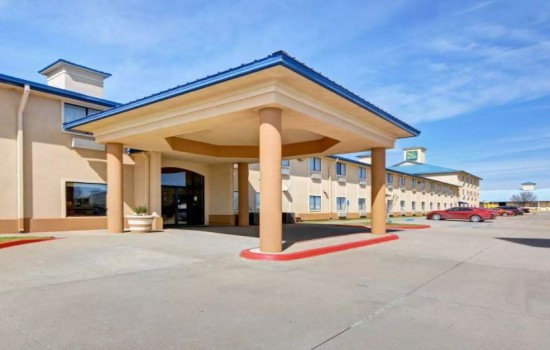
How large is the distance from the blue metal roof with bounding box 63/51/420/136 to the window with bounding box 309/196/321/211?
61.6ft

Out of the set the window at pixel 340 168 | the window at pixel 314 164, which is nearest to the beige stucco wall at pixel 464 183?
the window at pixel 340 168

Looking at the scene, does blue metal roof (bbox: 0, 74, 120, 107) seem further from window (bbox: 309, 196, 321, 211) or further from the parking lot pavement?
window (bbox: 309, 196, 321, 211)

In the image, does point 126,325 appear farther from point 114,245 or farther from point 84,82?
point 84,82

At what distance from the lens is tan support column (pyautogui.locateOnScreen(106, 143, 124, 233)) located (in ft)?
52.4

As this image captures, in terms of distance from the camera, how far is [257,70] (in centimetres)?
955

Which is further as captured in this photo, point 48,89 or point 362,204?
point 362,204

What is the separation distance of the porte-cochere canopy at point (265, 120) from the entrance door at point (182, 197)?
3.34m

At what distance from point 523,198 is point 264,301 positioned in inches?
5655

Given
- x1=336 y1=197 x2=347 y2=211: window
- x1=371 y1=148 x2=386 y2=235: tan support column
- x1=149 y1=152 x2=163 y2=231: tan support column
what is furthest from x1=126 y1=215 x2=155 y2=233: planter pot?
x1=336 y1=197 x2=347 y2=211: window

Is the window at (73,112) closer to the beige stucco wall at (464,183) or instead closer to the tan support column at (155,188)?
the tan support column at (155,188)

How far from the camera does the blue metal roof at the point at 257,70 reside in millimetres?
9320

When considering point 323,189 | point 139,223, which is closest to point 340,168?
point 323,189

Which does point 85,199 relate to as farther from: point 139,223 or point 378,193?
point 378,193

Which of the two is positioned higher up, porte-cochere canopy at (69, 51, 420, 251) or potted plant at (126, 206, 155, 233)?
porte-cochere canopy at (69, 51, 420, 251)
